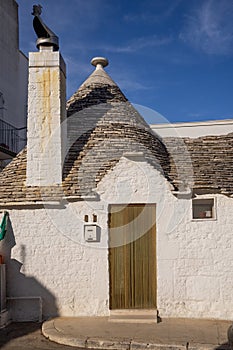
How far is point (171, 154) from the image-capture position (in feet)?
35.9

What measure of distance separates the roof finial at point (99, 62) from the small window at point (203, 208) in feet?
18.7

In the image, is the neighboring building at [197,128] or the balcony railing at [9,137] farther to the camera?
the neighboring building at [197,128]

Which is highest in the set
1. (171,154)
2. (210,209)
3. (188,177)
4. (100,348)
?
(171,154)

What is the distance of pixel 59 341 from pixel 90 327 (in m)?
0.80

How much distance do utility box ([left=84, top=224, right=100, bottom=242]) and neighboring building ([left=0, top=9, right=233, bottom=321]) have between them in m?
0.02

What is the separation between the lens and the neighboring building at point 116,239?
9172 millimetres

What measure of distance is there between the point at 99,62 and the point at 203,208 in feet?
19.4

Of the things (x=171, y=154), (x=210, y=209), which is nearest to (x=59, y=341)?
(x=210, y=209)

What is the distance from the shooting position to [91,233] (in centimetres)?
934

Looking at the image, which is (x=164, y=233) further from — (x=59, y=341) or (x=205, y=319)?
(x=59, y=341)

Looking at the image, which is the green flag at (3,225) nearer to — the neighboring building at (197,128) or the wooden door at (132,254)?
the wooden door at (132,254)

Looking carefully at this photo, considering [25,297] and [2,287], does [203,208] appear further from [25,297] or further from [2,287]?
[2,287]

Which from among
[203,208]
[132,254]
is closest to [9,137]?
[132,254]

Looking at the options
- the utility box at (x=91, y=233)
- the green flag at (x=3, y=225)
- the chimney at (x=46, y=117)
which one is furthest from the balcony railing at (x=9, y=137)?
the utility box at (x=91, y=233)
